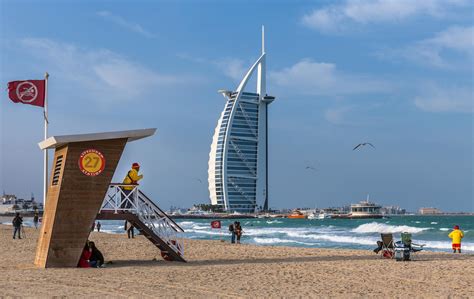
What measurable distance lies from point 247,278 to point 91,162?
4.63 m

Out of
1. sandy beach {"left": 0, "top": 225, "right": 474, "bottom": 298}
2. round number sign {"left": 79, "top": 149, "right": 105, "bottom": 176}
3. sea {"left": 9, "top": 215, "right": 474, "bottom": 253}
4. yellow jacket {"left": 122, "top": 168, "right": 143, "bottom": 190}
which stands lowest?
sea {"left": 9, "top": 215, "right": 474, "bottom": 253}

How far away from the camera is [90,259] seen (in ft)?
49.6

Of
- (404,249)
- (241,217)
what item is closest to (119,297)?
(404,249)

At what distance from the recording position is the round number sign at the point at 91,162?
1457 cm

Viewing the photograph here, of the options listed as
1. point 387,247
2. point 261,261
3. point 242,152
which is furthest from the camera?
point 242,152

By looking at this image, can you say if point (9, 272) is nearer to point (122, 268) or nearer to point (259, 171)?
point (122, 268)

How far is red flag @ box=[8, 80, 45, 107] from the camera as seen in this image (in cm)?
1927

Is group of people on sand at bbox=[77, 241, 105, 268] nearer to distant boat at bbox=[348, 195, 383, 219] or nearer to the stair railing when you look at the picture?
the stair railing

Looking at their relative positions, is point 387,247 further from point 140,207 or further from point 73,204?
point 73,204

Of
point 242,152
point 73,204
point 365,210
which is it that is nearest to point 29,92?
point 73,204

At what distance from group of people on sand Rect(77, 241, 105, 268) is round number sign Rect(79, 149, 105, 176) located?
1.94 m

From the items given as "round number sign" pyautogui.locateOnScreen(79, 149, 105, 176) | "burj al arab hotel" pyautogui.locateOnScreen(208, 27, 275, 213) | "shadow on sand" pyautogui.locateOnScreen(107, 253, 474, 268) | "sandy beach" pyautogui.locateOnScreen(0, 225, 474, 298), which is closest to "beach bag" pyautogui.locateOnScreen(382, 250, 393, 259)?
"shadow on sand" pyautogui.locateOnScreen(107, 253, 474, 268)

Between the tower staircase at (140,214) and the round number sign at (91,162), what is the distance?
0.73 meters

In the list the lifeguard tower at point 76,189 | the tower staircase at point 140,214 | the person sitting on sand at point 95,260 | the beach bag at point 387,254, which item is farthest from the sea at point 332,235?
the lifeguard tower at point 76,189
